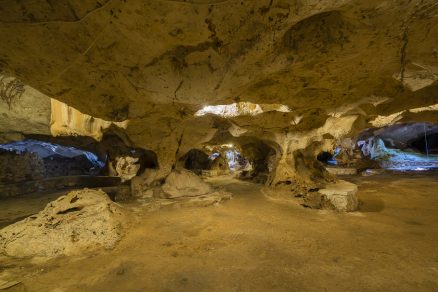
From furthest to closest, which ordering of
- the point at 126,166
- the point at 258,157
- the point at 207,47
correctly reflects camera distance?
the point at 126,166, the point at 258,157, the point at 207,47

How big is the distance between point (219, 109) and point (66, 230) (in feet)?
15.4

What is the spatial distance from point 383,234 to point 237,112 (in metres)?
4.53

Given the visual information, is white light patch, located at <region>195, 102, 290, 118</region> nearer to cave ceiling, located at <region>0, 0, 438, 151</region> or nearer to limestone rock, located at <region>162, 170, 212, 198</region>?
cave ceiling, located at <region>0, 0, 438, 151</region>

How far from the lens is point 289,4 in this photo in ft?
7.50

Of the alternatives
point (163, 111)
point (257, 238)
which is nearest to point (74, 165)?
point (163, 111)

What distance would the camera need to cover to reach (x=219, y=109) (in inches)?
264

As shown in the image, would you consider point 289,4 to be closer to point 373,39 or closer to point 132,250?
point 373,39

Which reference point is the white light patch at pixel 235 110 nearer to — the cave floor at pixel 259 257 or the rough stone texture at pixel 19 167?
the cave floor at pixel 259 257

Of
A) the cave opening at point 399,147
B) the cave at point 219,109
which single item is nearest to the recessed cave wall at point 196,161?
the cave at point 219,109

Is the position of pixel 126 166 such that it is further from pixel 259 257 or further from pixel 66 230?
pixel 259 257

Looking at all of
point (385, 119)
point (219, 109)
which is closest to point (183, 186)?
point (219, 109)

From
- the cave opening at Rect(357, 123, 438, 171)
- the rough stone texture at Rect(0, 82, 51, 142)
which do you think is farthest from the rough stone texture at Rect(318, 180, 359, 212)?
the cave opening at Rect(357, 123, 438, 171)

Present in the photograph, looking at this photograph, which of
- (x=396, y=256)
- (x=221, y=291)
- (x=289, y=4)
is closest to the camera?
(x=289, y=4)

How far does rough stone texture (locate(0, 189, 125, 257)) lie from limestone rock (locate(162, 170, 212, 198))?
9.78 feet
